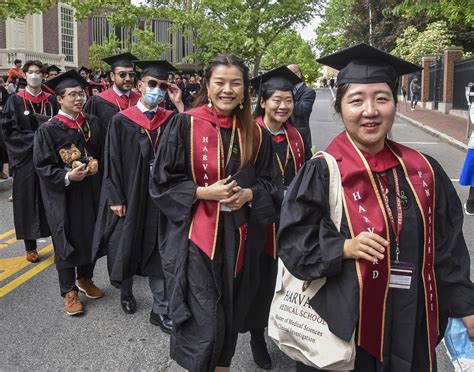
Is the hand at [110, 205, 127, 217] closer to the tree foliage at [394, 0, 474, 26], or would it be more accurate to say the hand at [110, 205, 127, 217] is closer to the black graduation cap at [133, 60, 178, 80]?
the black graduation cap at [133, 60, 178, 80]

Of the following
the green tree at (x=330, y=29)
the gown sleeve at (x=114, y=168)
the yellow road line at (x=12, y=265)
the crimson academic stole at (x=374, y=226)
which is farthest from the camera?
the green tree at (x=330, y=29)

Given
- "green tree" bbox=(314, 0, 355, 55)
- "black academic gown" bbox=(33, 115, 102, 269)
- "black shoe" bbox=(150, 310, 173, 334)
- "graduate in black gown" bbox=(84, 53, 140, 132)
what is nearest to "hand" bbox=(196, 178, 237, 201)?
"black shoe" bbox=(150, 310, 173, 334)

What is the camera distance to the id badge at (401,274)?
6.59 feet

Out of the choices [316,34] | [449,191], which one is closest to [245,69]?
[449,191]

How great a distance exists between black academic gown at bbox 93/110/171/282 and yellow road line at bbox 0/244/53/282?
1815mm

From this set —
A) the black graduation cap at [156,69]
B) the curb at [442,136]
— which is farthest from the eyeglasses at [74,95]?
the curb at [442,136]

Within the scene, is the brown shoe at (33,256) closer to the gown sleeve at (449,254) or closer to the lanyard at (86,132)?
the lanyard at (86,132)

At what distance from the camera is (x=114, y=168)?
425 cm

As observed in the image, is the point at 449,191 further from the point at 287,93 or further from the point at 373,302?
the point at 287,93

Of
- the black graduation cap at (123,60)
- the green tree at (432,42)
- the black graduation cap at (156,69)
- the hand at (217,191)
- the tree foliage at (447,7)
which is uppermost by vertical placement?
the green tree at (432,42)

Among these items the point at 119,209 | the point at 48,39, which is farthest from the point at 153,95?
the point at 48,39

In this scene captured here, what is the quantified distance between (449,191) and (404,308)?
0.52 metres

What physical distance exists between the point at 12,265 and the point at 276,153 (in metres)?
3.46

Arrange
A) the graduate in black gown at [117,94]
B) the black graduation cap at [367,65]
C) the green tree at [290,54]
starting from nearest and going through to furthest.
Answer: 1. the black graduation cap at [367,65]
2. the graduate in black gown at [117,94]
3. the green tree at [290,54]
